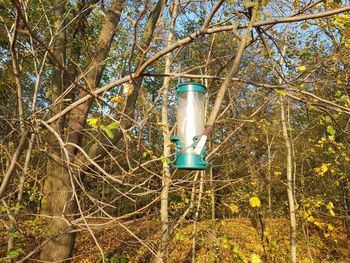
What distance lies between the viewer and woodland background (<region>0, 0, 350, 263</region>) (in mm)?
2174

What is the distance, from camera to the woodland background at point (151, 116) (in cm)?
217

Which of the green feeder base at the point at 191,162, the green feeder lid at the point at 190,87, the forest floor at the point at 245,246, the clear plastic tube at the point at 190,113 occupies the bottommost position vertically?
the forest floor at the point at 245,246

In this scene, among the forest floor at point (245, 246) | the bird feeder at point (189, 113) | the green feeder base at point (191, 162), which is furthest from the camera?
the forest floor at point (245, 246)

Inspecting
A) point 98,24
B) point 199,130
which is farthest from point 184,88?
point 98,24

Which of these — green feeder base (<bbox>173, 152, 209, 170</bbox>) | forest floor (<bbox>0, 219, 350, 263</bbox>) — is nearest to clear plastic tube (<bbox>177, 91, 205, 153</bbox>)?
green feeder base (<bbox>173, 152, 209, 170</bbox>)

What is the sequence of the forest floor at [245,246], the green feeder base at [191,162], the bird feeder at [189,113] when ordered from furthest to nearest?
the forest floor at [245,246]
the bird feeder at [189,113]
the green feeder base at [191,162]

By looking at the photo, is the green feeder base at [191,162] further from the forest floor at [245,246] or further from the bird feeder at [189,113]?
the forest floor at [245,246]

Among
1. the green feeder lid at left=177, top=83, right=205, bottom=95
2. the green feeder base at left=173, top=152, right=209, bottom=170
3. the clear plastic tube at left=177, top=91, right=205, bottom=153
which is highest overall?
the green feeder lid at left=177, top=83, right=205, bottom=95

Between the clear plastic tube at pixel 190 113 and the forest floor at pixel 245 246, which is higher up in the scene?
the clear plastic tube at pixel 190 113

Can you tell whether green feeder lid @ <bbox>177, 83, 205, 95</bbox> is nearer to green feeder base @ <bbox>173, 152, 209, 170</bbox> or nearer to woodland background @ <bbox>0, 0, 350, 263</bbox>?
woodland background @ <bbox>0, 0, 350, 263</bbox>

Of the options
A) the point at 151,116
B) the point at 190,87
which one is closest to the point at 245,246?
the point at 151,116

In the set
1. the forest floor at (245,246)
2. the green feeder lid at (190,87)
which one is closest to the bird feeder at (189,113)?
the green feeder lid at (190,87)

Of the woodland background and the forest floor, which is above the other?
the woodland background

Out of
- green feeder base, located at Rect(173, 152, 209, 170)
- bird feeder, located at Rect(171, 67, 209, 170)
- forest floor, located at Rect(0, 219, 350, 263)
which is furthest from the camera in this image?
forest floor, located at Rect(0, 219, 350, 263)
